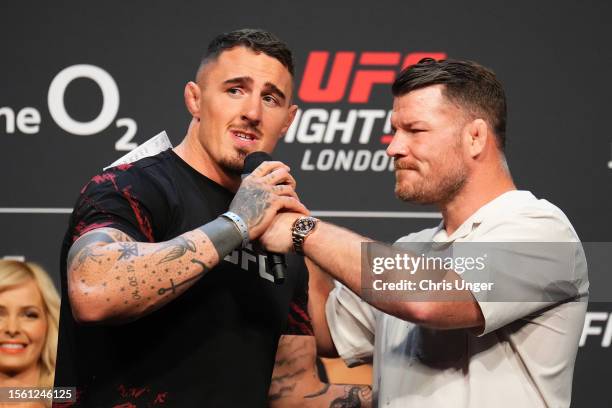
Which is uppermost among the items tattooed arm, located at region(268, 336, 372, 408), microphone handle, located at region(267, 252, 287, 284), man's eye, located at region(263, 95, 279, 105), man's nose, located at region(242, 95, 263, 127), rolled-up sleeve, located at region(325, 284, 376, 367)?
man's eye, located at region(263, 95, 279, 105)

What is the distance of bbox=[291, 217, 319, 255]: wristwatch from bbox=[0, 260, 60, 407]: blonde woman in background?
1.36 m

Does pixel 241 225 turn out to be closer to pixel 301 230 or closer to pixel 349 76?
pixel 301 230

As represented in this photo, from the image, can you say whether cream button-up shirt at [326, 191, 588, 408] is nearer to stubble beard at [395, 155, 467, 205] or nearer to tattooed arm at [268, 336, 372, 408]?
stubble beard at [395, 155, 467, 205]

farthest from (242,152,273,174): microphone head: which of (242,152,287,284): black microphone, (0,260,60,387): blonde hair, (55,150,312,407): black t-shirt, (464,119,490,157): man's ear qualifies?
(0,260,60,387): blonde hair

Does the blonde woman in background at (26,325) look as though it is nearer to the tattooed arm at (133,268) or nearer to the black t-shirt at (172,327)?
the black t-shirt at (172,327)

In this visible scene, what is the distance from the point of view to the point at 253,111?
1899mm

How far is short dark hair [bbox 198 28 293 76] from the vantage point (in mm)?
1962

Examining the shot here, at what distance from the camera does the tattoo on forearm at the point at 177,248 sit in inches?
62.6

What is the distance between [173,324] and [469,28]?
1634 millimetres

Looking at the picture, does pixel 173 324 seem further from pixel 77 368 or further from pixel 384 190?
pixel 384 190

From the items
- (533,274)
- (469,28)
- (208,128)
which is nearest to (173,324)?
(208,128)

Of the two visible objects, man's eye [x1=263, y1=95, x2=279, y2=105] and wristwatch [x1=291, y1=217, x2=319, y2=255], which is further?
man's eye [x1=263, y1=95, x2=279, y2=105]

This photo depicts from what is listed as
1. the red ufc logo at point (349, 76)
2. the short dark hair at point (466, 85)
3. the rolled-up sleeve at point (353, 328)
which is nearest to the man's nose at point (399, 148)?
the short dark hair at point (466, 85)

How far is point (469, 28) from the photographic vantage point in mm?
2871
